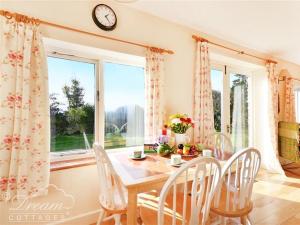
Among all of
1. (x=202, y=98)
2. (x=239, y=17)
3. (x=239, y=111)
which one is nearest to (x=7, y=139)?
(x=202, y=98)

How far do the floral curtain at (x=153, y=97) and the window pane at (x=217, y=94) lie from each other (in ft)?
5.14

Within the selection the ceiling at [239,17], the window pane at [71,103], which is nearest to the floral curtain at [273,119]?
the ceiling at [239,17]

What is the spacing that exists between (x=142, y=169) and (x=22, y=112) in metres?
1.10

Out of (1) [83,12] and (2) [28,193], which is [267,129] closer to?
(1) [83,12]

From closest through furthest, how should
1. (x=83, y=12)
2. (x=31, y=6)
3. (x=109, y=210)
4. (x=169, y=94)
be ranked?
(x=109, y=210)
(x=31, y=6)
(x=83, y=12)
(x=169, y=94)

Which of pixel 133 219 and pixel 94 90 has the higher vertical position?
pixel 94 90

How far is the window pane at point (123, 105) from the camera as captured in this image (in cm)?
255

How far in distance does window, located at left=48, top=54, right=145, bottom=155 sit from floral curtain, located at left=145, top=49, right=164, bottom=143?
340 mm

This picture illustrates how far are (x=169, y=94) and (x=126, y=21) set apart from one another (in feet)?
3.45

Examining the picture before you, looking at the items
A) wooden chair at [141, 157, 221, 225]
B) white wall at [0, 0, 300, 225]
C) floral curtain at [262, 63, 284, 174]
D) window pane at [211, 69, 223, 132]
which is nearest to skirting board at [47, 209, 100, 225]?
white wall at [0, 0, 300, 225]

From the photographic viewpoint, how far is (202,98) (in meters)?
2.89

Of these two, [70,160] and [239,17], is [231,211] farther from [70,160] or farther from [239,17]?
[239,17]

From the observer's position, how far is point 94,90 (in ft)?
8.02

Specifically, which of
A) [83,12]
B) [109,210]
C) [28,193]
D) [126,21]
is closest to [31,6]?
[83,12]
